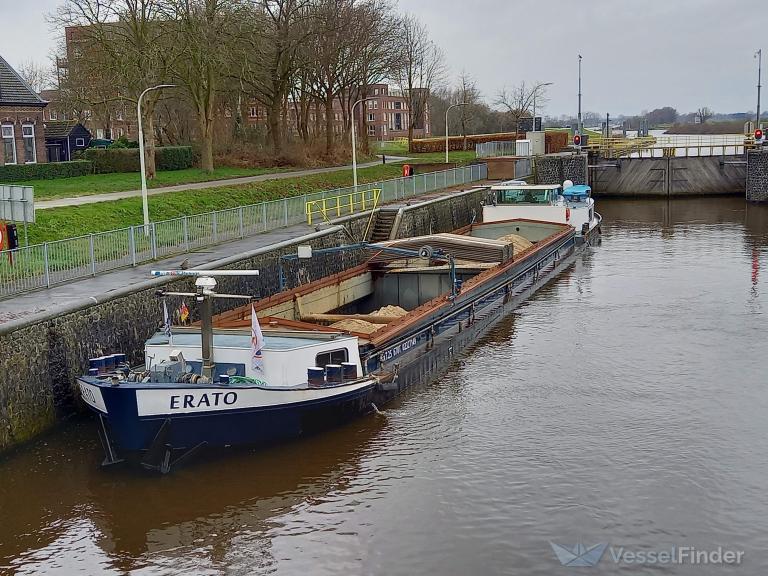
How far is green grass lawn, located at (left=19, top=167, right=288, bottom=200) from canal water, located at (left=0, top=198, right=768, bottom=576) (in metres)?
21.6

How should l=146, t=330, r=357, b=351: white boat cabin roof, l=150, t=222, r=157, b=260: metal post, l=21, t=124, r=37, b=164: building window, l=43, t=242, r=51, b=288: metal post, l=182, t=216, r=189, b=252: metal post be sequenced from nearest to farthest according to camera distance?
1. l=146, t=330, r=357, b=351: white boat cabin roof
2. l=43, t=242, r=51, b=288: metal post
3. l=150, t=222, r=157, b=260: metal post
4. l=182, t=216, r=189, b=252: metal post
5. l=21, t=124, r=37, b=164: building window

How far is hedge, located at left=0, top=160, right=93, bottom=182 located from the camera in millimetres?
41688

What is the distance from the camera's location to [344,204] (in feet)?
126

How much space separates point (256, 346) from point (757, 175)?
49.1 meters

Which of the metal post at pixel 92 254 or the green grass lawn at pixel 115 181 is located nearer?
the metal post at pixel 92 254

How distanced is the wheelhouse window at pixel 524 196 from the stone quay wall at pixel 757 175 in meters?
22.3

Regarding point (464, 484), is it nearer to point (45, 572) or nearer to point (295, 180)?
point (45, 572)

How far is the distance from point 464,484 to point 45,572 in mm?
6769

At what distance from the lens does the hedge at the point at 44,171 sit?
1641 inches

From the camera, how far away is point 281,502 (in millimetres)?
15250

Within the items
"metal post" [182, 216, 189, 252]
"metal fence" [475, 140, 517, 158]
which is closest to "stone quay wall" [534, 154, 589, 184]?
"metal fence" [475, 140, 517, 158]

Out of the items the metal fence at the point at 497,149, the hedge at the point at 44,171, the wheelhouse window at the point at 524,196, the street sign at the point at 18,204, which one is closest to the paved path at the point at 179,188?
the hedge at the point at 44,171

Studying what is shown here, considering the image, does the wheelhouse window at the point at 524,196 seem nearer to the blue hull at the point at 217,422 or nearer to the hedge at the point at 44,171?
the hedge at the point at 44,171

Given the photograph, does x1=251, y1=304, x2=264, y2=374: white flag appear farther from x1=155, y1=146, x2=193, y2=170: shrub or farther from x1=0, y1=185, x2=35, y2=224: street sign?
x1=155, y1=146, x2=193, y2=170: shrub
